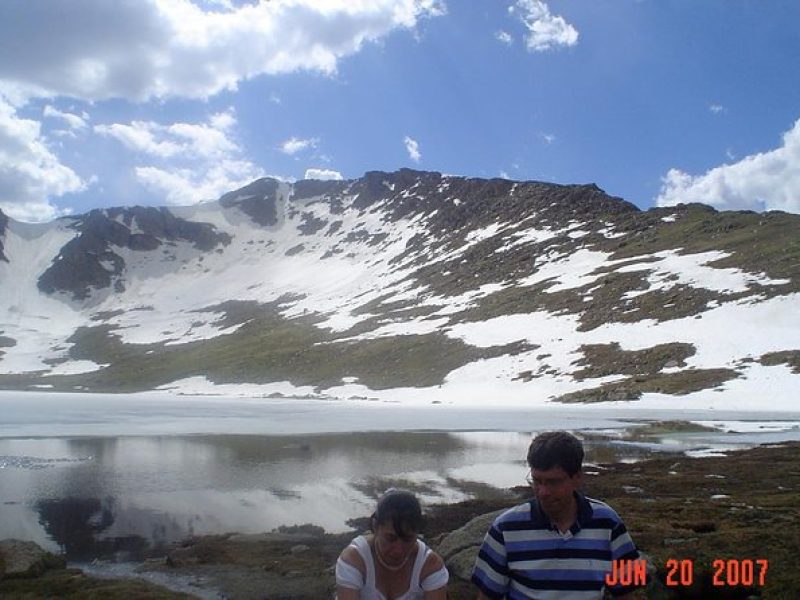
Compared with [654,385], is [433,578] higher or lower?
lower

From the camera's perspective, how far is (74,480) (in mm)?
28531

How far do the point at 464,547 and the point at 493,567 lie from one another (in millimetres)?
10835

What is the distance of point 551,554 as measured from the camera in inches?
207

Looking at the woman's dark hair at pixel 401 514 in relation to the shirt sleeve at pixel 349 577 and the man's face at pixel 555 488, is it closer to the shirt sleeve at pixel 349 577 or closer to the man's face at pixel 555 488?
the shirt sleeve at pixel 349 577

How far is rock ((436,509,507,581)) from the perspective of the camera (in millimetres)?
14969

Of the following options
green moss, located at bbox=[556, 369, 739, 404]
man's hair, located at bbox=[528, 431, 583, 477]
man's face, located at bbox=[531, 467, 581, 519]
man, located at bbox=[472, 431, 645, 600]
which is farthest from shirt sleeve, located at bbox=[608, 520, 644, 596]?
green moss, located at bbox=[556, 369, 739, 404]

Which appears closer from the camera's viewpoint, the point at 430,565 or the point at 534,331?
the point at 430,565

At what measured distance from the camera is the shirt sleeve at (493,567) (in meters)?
5.38

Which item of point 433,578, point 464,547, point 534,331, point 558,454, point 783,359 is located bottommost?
point 464,547

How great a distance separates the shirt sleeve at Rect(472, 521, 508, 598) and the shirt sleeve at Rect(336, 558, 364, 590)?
102cm

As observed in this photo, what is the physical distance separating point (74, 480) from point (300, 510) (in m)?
11.8
